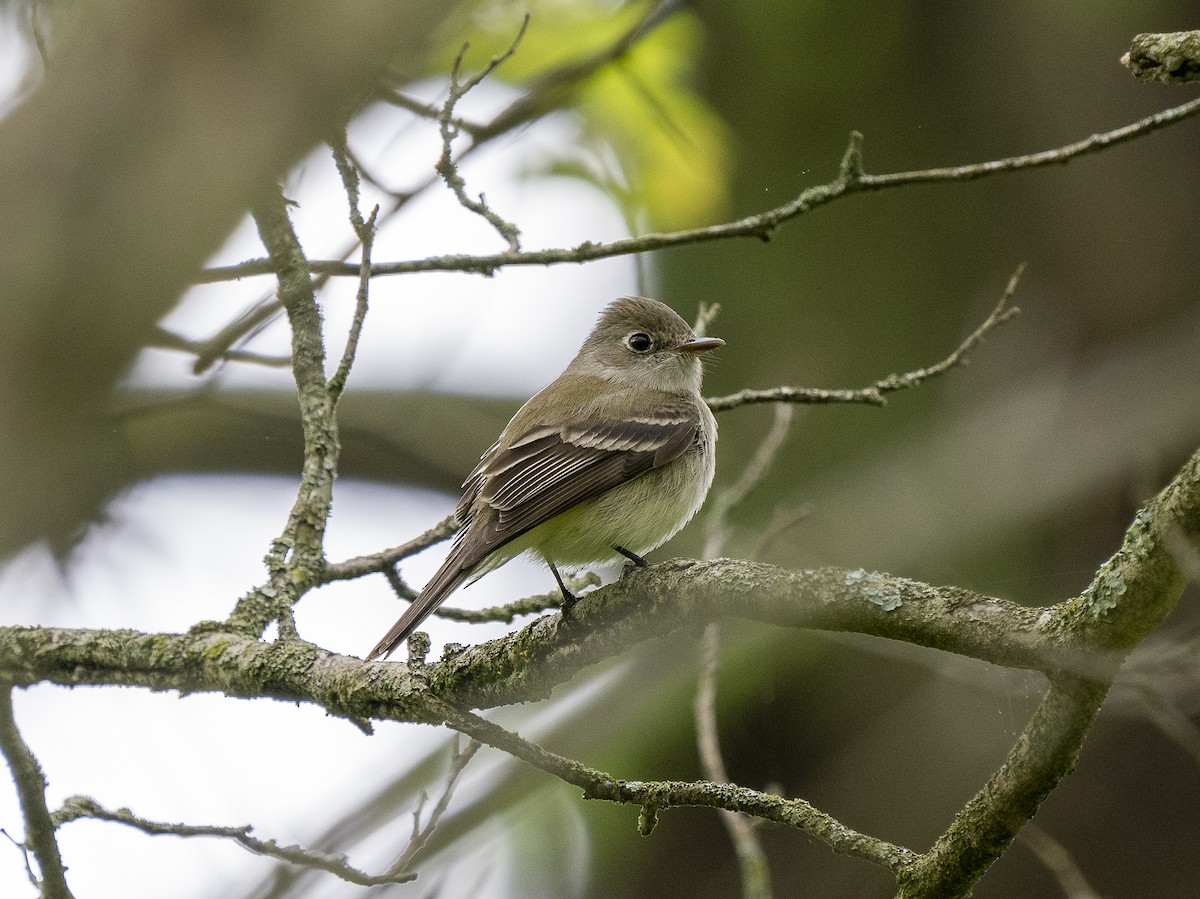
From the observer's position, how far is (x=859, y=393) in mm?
4340

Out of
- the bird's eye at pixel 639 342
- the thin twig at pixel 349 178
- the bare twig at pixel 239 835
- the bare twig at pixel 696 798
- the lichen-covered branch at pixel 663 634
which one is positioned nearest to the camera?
the lichen-covered branch at pixel 663 634

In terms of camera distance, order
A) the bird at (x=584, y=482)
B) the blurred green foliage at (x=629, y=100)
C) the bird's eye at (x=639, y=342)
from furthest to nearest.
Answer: the bird's eye at (x=639, y=342) → the blurred green foliage at (x=629, y=100) → the bird at (x=584, y=482)

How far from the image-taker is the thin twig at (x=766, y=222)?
3.56 meters

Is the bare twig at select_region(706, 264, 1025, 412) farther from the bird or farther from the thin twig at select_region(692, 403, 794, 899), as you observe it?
the thin twig at select_region(692, 403, 794, 899)

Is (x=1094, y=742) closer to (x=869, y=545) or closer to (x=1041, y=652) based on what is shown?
(x=869, y=545)

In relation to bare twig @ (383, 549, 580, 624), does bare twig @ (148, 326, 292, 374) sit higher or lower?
higher

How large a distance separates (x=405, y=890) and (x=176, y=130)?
2886mm

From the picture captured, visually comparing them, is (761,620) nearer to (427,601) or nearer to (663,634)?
(663,634)

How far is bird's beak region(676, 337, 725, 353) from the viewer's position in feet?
18.7

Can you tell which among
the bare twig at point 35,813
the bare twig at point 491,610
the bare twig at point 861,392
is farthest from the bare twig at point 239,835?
the bare twig at point 861,392

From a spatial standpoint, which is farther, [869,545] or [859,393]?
[869,545]

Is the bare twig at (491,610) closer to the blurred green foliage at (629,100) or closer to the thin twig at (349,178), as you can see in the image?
the thin twig at (349,178)

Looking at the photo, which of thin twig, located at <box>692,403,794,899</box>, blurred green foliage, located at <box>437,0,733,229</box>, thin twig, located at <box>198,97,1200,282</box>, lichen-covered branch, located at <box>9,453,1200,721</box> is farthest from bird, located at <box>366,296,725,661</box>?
blurred green foliage, located at <box>437,0,733,229</box>

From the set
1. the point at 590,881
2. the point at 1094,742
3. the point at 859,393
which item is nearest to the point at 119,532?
the point at 859,393
